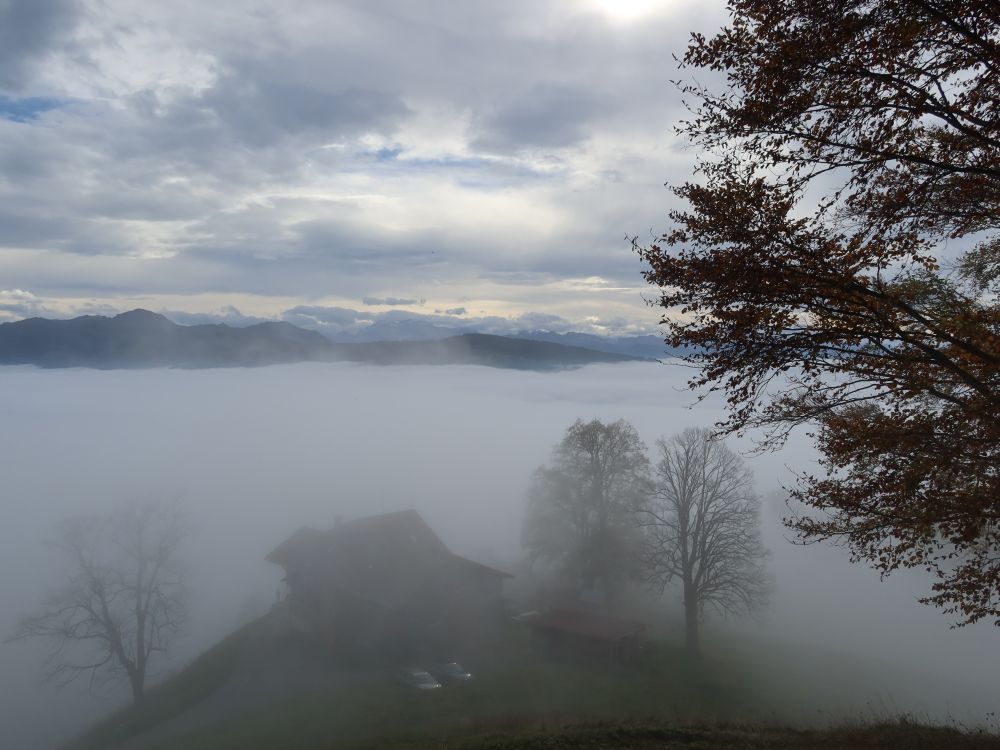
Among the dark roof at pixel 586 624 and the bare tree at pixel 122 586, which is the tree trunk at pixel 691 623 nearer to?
the dark roof at pixel 586 624

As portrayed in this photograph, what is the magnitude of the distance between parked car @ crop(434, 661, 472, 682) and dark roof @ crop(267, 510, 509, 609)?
424 centimetres

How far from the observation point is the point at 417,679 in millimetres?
27547

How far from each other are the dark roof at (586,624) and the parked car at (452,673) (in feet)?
14.8

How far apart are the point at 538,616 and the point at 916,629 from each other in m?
26.1

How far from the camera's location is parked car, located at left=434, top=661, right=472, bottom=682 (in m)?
27.7

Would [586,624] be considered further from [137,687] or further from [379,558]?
[137,687]

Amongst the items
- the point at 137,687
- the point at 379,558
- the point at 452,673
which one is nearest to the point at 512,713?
the point at 452,673

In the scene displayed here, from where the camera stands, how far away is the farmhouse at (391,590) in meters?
32.1

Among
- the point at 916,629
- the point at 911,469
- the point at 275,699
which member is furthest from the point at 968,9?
the point at 916,629

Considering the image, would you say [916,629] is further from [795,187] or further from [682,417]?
[682,417]

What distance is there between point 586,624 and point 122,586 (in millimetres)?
26703

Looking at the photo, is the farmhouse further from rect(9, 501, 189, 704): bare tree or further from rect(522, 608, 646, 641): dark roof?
rect(9, 501, 189, 704): bare tree

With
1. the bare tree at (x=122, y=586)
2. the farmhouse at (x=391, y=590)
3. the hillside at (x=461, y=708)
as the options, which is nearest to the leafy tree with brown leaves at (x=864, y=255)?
the hillside at (x=461, y=708)

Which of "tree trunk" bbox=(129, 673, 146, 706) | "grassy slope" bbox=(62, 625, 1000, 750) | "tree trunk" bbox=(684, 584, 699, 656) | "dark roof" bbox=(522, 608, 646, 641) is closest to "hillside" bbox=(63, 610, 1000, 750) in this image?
"grassy slope" bbox=(62, 625, 1000, 750)
